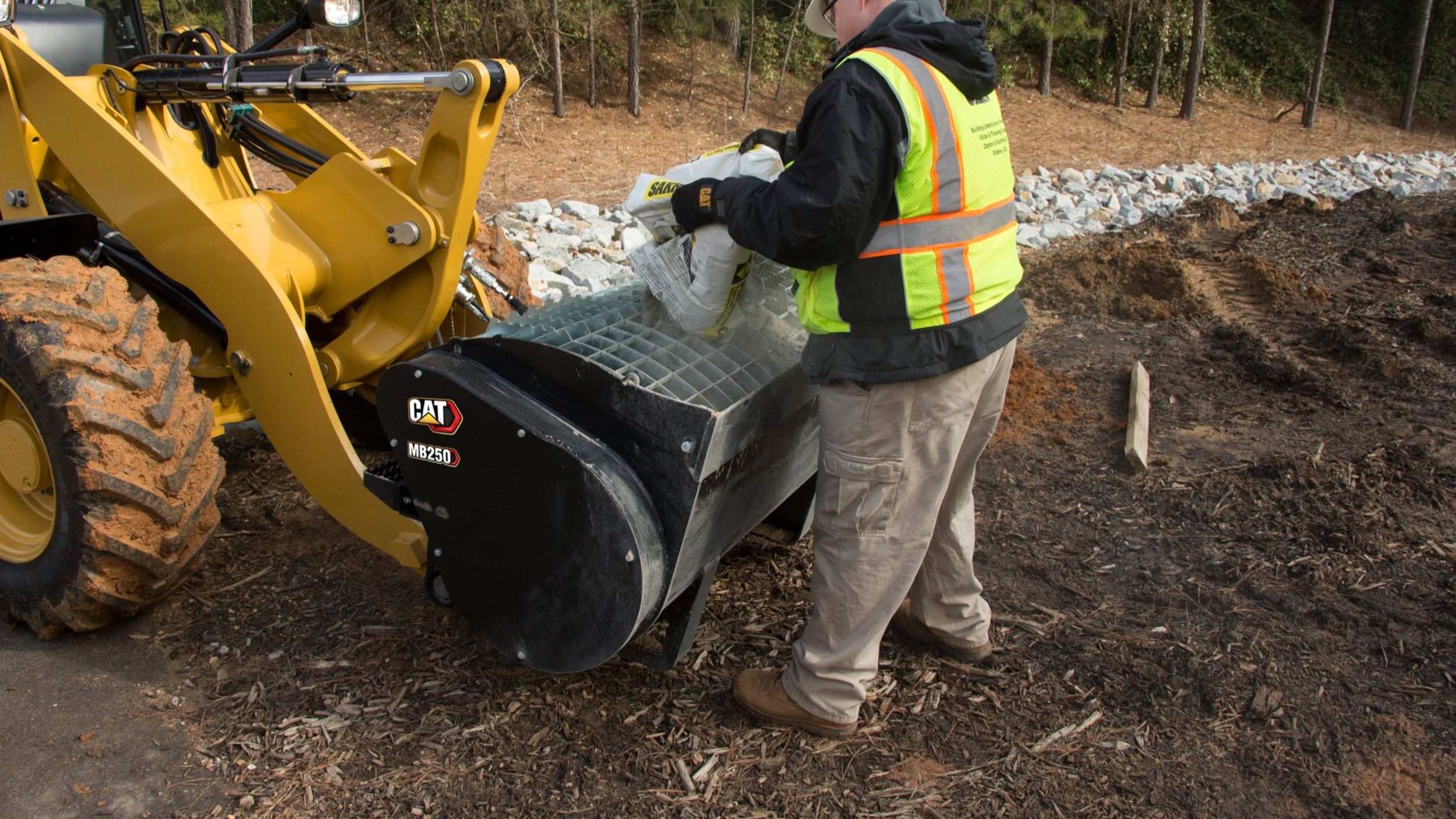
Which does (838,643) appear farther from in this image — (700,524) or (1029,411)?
(1029,411)

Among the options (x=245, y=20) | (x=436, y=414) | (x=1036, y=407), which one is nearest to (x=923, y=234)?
(x=436, y=414)

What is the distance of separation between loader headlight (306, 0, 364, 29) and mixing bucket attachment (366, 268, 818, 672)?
1.05 meters

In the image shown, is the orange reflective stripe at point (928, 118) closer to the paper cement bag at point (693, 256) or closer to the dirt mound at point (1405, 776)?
the paper cement bag at point (693, 256)

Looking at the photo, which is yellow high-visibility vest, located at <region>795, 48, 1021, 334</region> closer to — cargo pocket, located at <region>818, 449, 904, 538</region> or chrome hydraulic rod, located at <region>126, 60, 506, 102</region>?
cargo pocket, located at <region>818, 449, 904, 538</region>

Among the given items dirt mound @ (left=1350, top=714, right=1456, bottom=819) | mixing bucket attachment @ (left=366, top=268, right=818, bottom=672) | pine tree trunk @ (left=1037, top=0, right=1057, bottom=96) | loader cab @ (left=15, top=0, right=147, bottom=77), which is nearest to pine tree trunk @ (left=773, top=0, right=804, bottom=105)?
pine tree trunk @ (left=1037, top=0, right=1057, bottom=96)

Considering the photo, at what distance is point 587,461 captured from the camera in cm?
247

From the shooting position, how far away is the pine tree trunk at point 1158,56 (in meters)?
21.8

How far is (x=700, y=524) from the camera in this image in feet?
8.73

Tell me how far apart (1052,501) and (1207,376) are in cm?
209

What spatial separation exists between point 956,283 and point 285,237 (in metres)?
2.32

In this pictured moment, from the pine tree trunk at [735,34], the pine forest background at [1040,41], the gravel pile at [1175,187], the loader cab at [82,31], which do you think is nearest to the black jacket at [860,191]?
the loader cab at [82,31]

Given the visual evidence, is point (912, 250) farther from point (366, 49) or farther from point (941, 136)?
point (366, 49)

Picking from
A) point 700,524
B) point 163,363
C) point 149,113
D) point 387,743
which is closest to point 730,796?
point 700,524

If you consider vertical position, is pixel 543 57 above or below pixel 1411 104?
above
